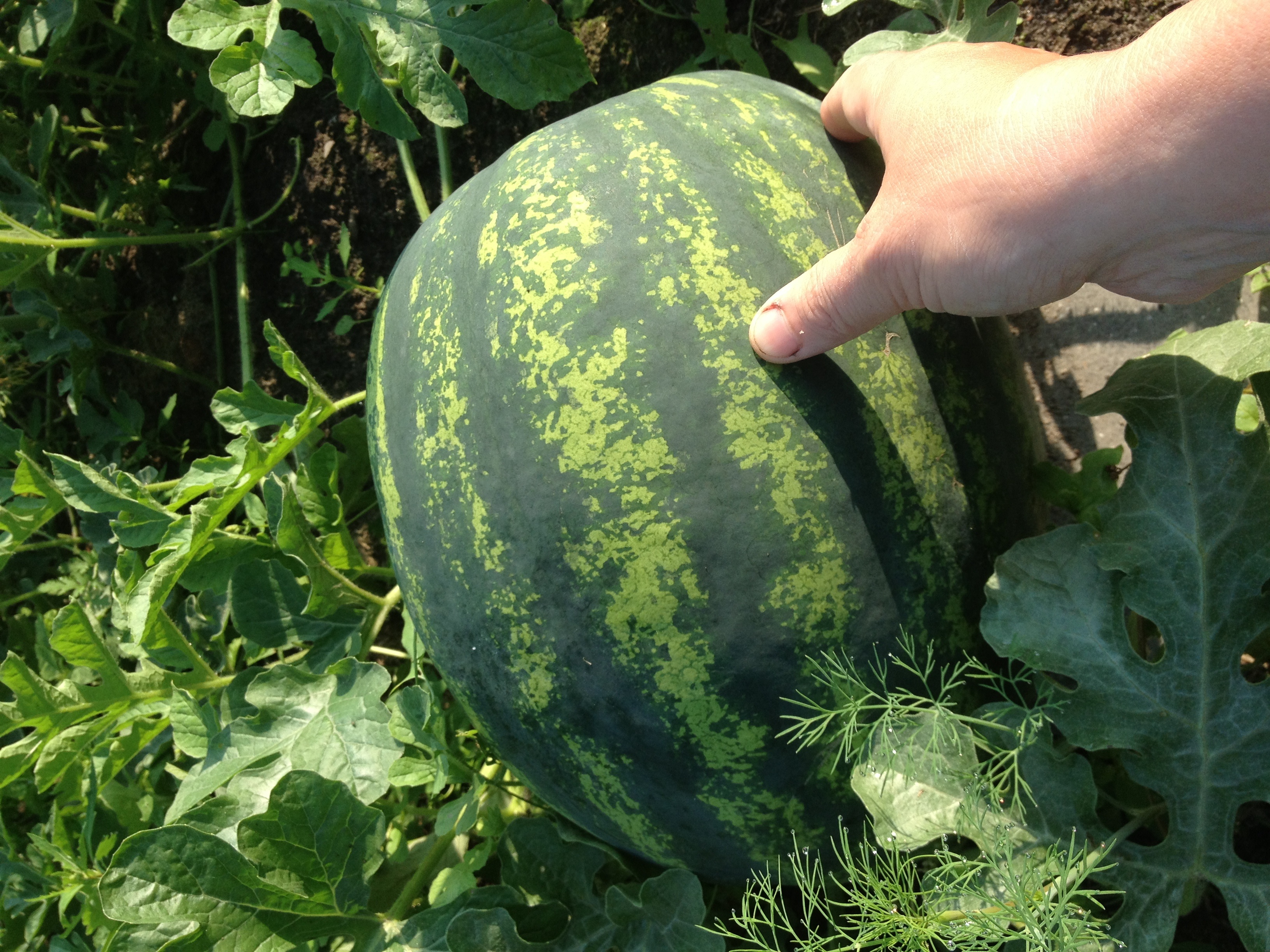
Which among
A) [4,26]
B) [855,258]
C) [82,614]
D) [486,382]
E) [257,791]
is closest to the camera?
[855,258]

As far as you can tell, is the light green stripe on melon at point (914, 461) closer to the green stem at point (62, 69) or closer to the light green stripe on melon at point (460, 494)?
the light green stripe on melon at point (460, 494)

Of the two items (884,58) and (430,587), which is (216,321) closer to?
(430,587)

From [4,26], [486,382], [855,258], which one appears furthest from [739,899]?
[4,26]

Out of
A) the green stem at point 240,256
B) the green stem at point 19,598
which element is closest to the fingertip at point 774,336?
the green stem at point 240,256

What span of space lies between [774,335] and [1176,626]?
2.78ft

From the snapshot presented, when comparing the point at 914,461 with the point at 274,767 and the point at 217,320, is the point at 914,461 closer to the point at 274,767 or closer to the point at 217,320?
the point at 274,767

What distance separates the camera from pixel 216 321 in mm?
2938

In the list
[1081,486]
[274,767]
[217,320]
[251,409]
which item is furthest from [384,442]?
[217,320]

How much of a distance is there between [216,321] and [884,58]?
2.14 meters

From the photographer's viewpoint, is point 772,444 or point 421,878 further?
point 421,878

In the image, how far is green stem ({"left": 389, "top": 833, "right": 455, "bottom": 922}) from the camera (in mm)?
1972

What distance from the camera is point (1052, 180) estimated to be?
4.00 feet

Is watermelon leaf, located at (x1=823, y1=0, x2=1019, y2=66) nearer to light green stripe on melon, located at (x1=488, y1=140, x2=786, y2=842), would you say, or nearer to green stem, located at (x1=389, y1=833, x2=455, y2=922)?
light green stripe on melon, located at (x1=488, y1=140, x2=786, y2=842)

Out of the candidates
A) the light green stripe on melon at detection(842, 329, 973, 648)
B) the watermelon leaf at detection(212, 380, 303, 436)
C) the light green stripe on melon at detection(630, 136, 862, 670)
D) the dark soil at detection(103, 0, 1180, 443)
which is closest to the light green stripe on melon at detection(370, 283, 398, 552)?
the watermelon leaf at detection(212, 380, 303, 436)
